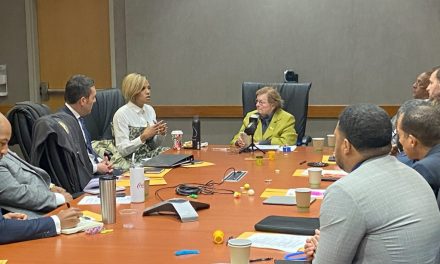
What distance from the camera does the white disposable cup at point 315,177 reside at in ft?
9.75

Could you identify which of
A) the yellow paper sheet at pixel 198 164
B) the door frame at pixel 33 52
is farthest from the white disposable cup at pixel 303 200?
the door frame at pixel 33 52

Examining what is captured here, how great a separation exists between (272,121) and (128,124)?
1.22 meters

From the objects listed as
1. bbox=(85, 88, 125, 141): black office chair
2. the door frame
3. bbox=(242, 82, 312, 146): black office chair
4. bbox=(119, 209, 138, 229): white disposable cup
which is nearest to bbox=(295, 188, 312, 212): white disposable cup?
bbox=(119, 209, 138, 229): white disposable cup

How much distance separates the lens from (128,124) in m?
4.70

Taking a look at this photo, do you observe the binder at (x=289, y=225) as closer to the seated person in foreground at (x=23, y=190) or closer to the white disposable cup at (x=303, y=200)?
the white disposable cup at (x=303, y=200)

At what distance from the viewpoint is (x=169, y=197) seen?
2.82 m

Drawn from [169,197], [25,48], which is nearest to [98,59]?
[25,48]

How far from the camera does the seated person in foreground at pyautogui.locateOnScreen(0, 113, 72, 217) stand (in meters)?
2.58

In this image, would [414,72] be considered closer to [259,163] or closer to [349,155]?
[259,163]

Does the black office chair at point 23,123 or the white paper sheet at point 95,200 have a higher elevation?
the black office chair at point 23,123

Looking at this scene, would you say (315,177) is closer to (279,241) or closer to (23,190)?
(279,241)

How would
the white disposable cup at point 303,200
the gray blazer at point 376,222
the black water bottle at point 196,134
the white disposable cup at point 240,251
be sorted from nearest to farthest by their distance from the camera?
the gray blazer at point 376,222 < the white disposable cup at point 240,251 < the white disposable cup at point 303,200 < the black water bottle at point 196,134

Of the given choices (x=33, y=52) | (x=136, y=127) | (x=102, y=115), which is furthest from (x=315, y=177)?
(x=33, y=52)

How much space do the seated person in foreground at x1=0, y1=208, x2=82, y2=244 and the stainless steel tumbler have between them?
11 centimetres
